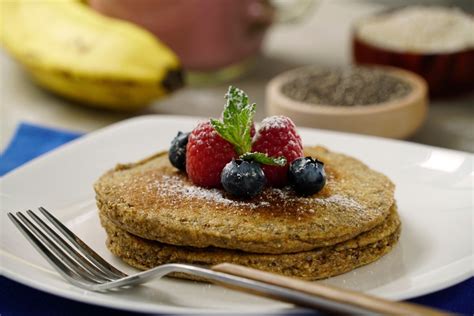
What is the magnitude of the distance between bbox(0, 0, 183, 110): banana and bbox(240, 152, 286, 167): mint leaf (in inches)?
48.0

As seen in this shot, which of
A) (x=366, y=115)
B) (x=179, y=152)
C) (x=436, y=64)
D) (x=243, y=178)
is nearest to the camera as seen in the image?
(x=243, y=178)

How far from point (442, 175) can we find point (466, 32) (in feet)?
4.51

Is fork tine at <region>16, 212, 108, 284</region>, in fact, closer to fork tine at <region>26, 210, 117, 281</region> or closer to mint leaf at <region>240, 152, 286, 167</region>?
fork tine at <region>26, 210, 117, 281</region>

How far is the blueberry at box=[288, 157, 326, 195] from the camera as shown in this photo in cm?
143

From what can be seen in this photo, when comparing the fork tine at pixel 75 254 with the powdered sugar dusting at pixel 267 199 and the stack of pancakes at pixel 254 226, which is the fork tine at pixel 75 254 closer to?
the stack of pancakes at pixel 254 226

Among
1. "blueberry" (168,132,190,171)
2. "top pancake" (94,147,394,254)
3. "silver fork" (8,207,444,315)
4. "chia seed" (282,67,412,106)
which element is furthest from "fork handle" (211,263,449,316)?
"chia seed" (282,67,412,106)

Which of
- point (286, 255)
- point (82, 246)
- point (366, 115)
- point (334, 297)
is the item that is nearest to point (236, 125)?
point (286, 255)

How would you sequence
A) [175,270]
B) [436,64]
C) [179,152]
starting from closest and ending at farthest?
[175,270] → [179,152] → [436,64]

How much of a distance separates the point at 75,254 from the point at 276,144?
0.43 m

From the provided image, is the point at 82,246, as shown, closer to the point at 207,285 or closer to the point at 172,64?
the point at 207,285

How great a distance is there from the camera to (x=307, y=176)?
1436mm

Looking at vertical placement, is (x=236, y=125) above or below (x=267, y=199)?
above

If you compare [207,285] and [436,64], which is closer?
[207,285]

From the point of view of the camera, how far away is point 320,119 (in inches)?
95.5
